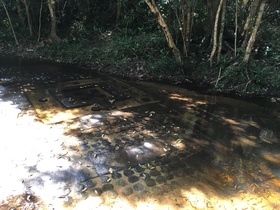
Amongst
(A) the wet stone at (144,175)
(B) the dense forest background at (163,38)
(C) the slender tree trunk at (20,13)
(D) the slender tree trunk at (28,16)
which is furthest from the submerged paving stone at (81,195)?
(C) the slender tree trunk at (20,13)

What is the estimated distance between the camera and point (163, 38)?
8.31m

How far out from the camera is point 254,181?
3197mm

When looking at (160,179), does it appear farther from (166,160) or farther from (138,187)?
(166,160)

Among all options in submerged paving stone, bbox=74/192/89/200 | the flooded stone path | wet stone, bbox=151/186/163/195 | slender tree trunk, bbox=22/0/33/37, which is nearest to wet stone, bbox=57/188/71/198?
the flooded stone path

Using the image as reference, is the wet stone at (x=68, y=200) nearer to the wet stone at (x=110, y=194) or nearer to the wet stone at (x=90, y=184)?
the wet stone at (x=90, y=184)

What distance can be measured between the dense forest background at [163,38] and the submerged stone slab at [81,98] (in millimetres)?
1313

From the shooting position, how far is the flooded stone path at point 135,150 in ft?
9.65

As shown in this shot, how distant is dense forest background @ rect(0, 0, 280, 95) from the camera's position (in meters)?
6.47

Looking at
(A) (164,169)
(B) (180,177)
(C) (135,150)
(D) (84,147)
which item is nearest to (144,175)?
(A) (164,169)

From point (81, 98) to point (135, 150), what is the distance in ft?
7.71

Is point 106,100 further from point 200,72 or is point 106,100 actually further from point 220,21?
point 220,21

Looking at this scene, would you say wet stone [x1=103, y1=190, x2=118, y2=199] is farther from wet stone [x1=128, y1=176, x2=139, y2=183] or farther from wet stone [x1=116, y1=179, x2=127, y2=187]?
wet stone [x1=128, y1=176, x2=139, y2=183]

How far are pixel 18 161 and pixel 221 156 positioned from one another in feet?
8.95

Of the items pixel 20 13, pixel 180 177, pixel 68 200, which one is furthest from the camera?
pixel 20 13
